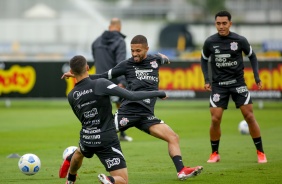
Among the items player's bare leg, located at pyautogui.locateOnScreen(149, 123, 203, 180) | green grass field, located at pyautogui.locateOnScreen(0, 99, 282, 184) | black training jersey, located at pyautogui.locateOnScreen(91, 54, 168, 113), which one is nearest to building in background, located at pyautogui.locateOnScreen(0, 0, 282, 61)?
green grass field, located at pyautogui.locateOnScreen(0, 99, 282, 184)

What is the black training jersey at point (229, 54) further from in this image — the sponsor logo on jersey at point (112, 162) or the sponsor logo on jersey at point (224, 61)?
the sponsor logo on jersey at point (112, 162)

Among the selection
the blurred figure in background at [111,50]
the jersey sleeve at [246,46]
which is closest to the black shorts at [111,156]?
the jersey sleeve at [246,46]

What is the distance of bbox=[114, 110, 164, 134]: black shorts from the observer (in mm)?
11383

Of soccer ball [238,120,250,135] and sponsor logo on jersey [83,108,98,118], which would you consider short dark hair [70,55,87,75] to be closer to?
sponsor logo on jersey [83,108,98,118]

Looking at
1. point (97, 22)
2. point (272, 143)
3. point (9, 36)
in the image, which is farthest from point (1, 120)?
point (9, 36)

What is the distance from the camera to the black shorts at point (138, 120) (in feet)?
37.3

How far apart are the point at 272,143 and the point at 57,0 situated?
45456mm

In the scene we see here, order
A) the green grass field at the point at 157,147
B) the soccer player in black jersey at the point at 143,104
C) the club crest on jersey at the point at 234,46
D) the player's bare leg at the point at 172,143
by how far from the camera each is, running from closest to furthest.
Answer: the player's bare leg at the point at 172,143 < the soccer player in black jersey at the point at 143,104 < the green grass field at the point at 157,147 < the club crest on jersey at the point at 234,46

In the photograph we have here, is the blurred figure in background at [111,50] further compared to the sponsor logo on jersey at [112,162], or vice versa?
the blurred figure in background at [111,50]

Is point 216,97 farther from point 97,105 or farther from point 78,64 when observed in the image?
point 78,64

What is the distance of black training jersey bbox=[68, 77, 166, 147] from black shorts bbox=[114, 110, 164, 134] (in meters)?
1.49

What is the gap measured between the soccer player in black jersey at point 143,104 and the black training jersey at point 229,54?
4.62 feet

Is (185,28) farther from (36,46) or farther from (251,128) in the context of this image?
(251,128)

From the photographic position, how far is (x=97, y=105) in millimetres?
9820
